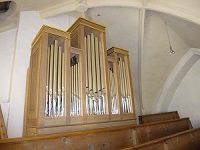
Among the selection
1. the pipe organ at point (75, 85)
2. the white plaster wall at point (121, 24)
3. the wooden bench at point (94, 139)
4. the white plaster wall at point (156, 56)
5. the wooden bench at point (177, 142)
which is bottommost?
the wooden bench at point (177, 142)

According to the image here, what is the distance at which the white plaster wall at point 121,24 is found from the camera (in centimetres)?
484

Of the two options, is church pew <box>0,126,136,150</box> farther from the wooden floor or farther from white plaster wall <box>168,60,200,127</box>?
white plaster wall <box>168,60,200,127</box>

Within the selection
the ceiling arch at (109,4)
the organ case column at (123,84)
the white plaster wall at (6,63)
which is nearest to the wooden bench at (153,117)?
the organ case column at (123,84)

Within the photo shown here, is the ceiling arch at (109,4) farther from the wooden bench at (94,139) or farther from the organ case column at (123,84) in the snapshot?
the wooden bench at (94,139)

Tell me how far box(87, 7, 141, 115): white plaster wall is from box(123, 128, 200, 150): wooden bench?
3.18m

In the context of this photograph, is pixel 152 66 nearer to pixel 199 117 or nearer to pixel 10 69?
pixel 199 117

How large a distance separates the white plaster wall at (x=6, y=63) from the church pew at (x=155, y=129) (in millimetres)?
2691

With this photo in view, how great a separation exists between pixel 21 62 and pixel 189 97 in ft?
20.6

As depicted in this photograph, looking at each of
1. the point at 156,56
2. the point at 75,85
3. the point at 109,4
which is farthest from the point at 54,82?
the point at 156,56

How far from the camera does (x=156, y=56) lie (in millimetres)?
5844

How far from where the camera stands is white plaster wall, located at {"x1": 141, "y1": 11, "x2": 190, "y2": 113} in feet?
16.9

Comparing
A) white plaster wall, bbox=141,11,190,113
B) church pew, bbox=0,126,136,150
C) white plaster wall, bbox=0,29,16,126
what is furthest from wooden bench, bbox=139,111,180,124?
white plaster wall, bbox=0,29,16,126

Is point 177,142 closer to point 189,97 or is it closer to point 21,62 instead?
point 21,62

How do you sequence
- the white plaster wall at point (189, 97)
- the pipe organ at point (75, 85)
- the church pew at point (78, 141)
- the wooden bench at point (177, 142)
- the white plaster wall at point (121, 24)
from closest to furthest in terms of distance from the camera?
the church pew at point (78, 141), the wooden bench at point (177, 142), the pipe organ at point (75, 85), the white plaster wall at point (121, 24), the white plaster wall at point (189, 97)
